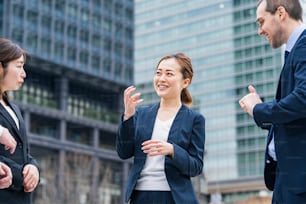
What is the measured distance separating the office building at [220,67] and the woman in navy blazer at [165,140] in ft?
98.5

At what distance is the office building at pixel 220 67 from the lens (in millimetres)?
32844

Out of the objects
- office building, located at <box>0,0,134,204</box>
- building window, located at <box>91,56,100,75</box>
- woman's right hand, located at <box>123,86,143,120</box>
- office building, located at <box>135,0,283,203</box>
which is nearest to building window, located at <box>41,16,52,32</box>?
office building, located at <box>0,0,134,204</box>

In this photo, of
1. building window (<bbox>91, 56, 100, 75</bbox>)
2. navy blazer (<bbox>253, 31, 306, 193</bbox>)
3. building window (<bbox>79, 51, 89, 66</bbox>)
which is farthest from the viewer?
building window (<bbox>91, 56, 100, 75</bbox>)

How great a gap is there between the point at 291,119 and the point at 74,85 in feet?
73.7

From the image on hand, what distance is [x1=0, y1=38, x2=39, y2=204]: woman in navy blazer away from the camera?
168cm

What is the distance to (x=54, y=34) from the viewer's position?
23.0m

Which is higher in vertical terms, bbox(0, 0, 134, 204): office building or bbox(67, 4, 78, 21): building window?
bbox(67, 4, 78, 21): building window

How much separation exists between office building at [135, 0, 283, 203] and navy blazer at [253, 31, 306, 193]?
30376mm

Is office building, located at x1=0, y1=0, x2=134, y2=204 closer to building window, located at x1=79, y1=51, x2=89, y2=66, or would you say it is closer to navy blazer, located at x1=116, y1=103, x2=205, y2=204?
building window, located at x1=79, y1=51, x2=89, y2=66

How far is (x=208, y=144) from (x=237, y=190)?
142 inches

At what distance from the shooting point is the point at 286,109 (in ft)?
4.86

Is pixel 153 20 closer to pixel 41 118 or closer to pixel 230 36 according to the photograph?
pixel 230 36

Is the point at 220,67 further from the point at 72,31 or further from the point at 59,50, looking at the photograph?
the point at 59,50

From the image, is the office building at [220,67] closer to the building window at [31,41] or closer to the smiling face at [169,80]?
the building window at [31,41]
